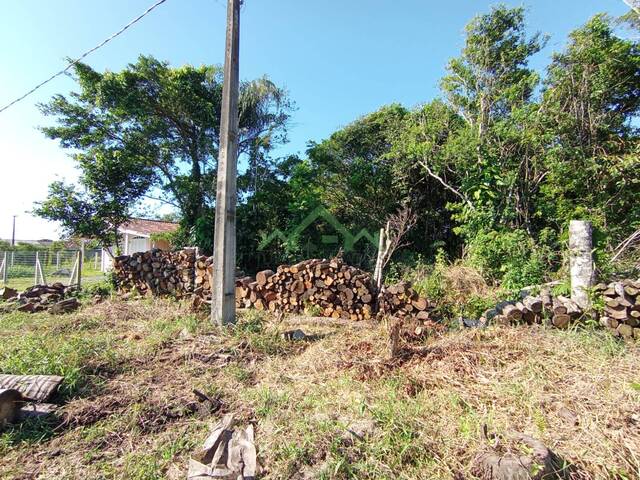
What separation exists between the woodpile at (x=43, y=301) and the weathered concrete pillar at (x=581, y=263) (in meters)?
7.98

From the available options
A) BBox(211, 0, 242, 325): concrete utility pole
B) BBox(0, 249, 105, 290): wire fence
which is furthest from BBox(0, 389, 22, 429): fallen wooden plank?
BBox(0, 249, 105, 290): wire fence

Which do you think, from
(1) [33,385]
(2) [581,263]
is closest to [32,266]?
(1) [33,385]

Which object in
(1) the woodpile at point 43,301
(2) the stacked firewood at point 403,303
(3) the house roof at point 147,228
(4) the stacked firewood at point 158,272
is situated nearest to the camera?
(2) the stacked firewood at point 403,303

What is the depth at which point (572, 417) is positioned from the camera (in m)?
1.86

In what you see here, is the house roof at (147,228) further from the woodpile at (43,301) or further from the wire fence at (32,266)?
the woodpile at (43,301)

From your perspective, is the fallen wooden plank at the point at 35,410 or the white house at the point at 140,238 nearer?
the fallen wooden plank at the point at 35,410

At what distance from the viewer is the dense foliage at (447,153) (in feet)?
18.7

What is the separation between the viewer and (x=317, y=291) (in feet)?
16.1

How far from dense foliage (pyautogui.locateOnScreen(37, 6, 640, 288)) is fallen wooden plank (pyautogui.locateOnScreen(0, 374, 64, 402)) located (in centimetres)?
562

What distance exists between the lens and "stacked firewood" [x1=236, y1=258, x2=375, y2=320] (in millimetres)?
4727

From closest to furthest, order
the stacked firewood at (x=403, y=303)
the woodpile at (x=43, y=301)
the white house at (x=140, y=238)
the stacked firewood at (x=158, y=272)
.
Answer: the stacked firewood at (x=403, y=303)
the woodpile at (x=43, y=301)
the stacked firewood at (x=158, y=272)
the white house at (x=140, y=238)

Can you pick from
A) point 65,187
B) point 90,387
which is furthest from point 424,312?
point 65,187

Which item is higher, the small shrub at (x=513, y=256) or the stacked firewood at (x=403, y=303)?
the small shrub at (x=513, y=256)

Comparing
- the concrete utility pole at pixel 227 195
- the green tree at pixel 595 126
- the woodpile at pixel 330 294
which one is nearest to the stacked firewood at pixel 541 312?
the woodpile at pixel 330 294
